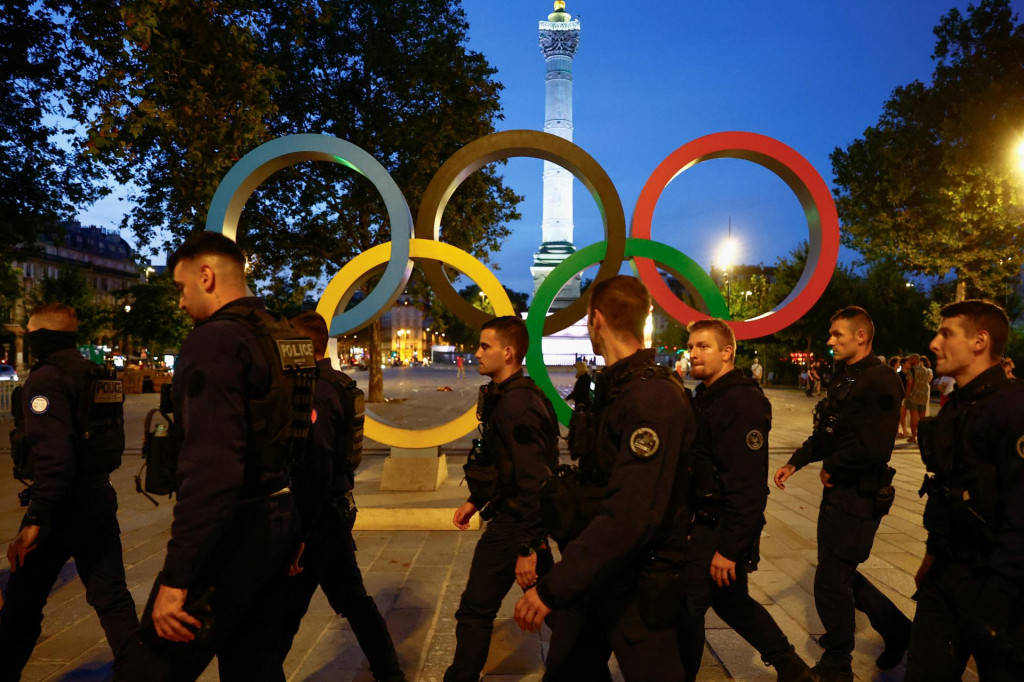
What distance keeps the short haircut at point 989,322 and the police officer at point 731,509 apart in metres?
0.99

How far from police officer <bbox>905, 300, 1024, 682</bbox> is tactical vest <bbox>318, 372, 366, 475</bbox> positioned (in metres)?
2.96

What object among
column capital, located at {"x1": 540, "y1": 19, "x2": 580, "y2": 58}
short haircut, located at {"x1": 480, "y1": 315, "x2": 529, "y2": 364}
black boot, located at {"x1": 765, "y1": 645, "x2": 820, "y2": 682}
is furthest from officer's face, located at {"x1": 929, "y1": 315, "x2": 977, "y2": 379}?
column capital, located at {"x1": 540, "y1": 19, "x2": 580, "y2": 58}

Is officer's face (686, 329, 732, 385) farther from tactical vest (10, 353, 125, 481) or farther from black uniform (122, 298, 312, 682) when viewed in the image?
tactical vest (10, 353, 125, 481)

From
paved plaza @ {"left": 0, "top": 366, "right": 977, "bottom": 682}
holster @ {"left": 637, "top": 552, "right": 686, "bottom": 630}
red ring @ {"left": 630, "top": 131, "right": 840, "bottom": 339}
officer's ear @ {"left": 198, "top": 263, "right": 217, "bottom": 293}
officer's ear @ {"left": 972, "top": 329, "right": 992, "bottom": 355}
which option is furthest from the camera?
red ring @ {"left": 630, "top": 131, "right": 840, "bottom": 339}

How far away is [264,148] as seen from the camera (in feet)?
24.0

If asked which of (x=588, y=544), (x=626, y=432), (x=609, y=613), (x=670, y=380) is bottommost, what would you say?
(x=609, y=613)

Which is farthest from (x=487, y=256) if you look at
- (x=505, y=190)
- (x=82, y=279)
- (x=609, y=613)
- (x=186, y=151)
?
(x=82, y=279)

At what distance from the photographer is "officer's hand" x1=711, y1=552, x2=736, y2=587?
300 cm

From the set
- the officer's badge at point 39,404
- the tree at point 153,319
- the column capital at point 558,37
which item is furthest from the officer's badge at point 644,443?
the column capital at point 558,37

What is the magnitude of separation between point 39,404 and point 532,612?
2.77 meters

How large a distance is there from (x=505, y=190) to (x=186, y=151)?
28.2 feet

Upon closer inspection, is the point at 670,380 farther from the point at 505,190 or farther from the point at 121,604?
the point at 505,190

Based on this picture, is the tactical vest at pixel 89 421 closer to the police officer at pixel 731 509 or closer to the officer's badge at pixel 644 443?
the officer's badge at pixel 644 443

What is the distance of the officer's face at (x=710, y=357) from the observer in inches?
136
